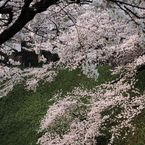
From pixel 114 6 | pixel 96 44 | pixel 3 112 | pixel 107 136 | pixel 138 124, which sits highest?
pixel 114 6

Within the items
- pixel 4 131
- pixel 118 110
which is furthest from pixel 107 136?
pixel 4 131

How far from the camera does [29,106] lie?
38.0 feet

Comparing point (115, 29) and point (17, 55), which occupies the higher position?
point (115, 29)

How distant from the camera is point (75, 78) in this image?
12.7 metres

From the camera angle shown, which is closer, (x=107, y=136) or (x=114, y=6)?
(x=114, y=6)

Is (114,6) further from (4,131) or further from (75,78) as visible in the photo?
(75,78)

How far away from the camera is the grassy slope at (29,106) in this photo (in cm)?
904

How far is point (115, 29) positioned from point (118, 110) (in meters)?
4.13

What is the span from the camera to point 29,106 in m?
11.6

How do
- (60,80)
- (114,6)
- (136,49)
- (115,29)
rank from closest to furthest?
(114,6) → (136,49) → (115,29) → (60,80)

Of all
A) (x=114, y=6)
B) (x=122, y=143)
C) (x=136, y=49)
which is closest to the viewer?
(x=114, y=6)

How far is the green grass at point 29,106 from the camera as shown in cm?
904

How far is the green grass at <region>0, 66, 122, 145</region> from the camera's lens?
9.04 meters

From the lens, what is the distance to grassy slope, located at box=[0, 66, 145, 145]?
9039 mm
